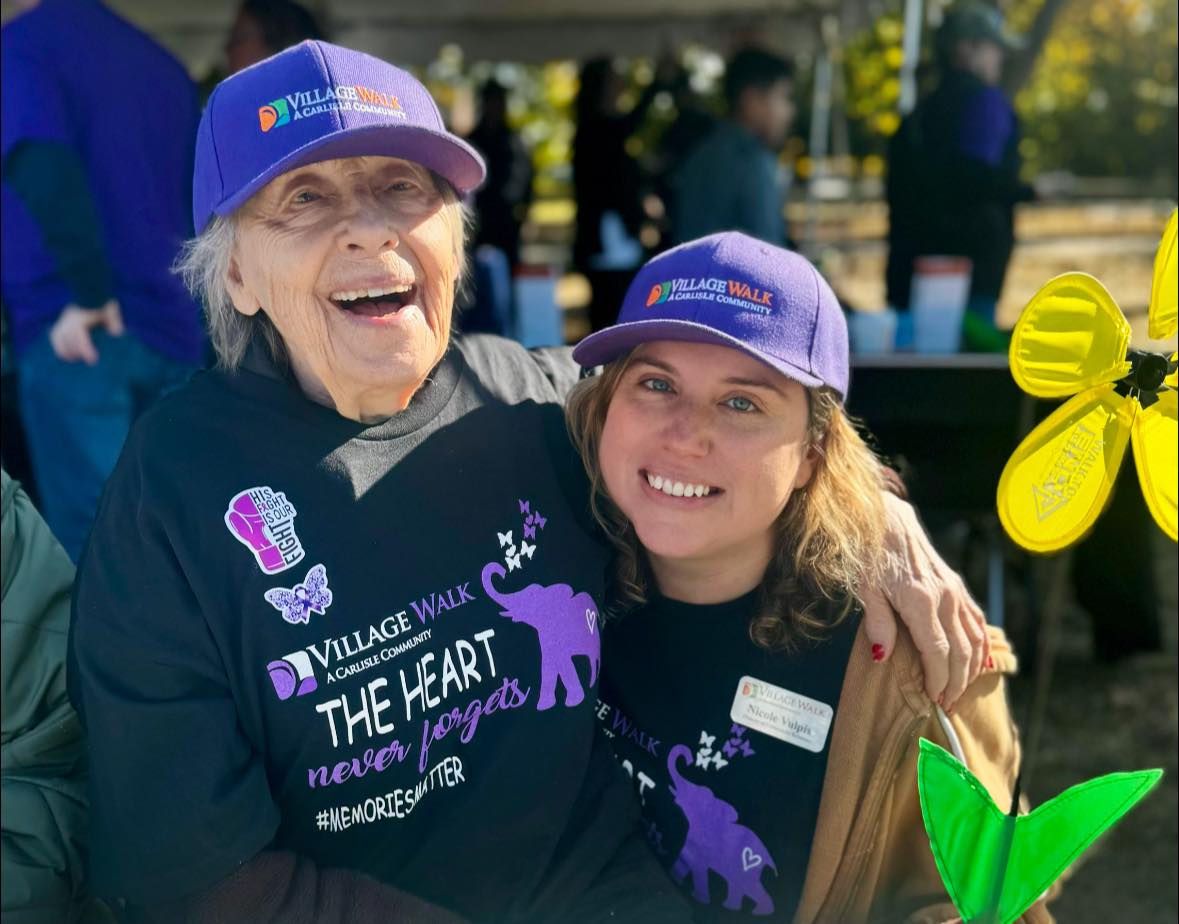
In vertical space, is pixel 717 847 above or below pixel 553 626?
below

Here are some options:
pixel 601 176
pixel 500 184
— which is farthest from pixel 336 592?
pixel 500 184

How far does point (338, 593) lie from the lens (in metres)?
1.40

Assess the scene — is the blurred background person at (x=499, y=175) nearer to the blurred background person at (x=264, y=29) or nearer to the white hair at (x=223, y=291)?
the blurred background person at (x=264, y=29)

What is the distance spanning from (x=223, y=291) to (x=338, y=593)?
0.45 metres

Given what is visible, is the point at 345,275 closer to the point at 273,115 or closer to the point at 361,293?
the point at 361,293

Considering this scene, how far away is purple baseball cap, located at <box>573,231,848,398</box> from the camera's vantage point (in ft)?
4.95

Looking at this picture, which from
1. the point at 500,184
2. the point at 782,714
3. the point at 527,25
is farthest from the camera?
the point at 527,25

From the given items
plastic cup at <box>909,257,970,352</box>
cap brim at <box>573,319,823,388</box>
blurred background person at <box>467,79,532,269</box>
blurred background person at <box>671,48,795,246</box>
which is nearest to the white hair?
cap brim at <box>573,319,823,388</box>

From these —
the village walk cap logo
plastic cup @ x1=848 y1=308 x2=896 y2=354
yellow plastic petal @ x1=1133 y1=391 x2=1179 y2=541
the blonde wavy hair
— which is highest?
the village walk cap logo

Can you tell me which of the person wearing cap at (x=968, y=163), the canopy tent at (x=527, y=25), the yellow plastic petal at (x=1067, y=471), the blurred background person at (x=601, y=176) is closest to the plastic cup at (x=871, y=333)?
the person wearing cap at (x=968, y=163)

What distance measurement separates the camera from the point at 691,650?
1667mm

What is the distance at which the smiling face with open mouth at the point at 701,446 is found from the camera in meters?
1.54

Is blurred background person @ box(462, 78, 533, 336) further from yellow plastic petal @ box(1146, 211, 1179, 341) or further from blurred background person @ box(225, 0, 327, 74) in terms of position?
yellow plastic petal @ box(1146, 211, 1179, 341)

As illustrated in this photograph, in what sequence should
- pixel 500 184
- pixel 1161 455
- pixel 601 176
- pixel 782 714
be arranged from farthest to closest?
pixel 500 184 → pixel 601 176 → pixel 782 714 → pixel 1161 455
